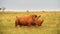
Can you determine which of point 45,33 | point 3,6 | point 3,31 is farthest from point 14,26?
point 45,33

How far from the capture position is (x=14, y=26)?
4.92 ft

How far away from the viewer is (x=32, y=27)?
1499mm

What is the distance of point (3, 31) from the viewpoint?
1488 mm

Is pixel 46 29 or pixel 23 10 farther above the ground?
pixel 23 10

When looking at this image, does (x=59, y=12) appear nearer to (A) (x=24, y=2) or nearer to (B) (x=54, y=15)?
(B) (x=54, y=15)

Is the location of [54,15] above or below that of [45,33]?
above

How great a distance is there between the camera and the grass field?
→ 1.48 meters

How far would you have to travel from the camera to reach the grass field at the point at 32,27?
4.87 ft

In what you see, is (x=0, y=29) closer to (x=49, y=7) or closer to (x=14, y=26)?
(x=14, y=26)

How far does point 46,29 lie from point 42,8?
25 centimetres

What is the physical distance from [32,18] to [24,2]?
216mm

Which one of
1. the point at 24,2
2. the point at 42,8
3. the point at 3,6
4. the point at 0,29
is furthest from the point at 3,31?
the point at 42,8

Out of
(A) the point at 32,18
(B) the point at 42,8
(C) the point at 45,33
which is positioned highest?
(B) the point at 42,8

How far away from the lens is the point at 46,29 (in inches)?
58.4
